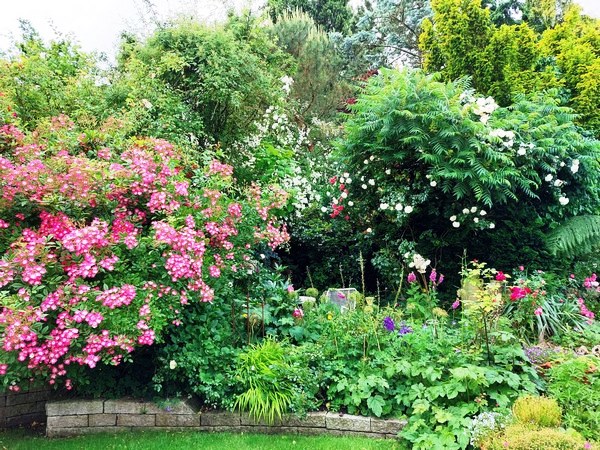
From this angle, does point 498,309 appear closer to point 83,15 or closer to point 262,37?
point 262,37

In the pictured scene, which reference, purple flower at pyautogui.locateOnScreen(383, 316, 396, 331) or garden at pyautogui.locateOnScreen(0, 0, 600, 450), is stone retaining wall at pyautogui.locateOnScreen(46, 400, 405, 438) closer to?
garden at pyautogui.locateOnScreen(0, 0, 600, 450)

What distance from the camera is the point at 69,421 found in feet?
11.4

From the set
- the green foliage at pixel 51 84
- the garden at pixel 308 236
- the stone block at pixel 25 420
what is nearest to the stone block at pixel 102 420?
the garden at pixel 308 236

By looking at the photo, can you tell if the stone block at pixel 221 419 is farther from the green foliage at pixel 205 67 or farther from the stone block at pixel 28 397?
A: the green foliage at pixel 205 67

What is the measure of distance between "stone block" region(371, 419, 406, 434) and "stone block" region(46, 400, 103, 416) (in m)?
2.11

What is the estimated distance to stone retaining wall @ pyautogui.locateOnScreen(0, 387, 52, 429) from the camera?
12.7 feet

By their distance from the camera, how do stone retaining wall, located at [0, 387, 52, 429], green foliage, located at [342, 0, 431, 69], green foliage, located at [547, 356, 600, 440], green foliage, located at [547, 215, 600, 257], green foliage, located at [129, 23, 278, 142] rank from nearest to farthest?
green foliage, located at [547, 356, 600, 440], stone retaining wall, located at [0, 387, 52, 429], green foliage, located at [547, 215, 600, 257], green foliage, located at [129, 23, 278, 142], green foliage, located at [342, 0, 431, 69]

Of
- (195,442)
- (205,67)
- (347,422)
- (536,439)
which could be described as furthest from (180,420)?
(205,67)

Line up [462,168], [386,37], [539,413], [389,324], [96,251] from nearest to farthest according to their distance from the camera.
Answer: [539,413] → [96,251] → [389,324] → [462,168] → [386,37]

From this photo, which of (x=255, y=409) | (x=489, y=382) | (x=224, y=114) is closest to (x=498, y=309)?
(x=489, y=382)

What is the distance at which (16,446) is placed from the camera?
3.27 m

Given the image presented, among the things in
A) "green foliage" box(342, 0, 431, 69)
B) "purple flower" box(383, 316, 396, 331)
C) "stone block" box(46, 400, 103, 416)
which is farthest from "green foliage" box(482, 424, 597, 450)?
"green foliage" box(342, 0, 431, 69)

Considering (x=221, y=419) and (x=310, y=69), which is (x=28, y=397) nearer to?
(x=221, y=419)

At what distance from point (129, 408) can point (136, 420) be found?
0.35ft
